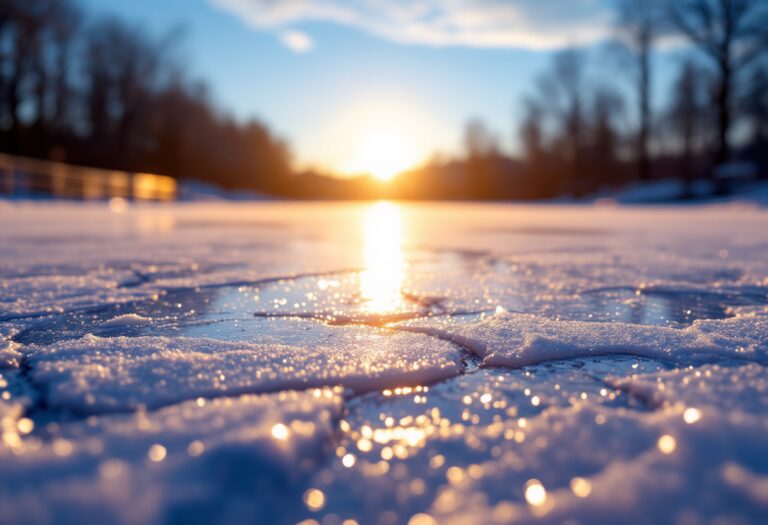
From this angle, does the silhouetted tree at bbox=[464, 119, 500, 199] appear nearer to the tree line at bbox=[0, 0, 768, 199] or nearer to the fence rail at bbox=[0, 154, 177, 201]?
the tree line at bbox=[0, 0, 768, 199]

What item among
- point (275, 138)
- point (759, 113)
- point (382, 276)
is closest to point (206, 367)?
point (382, 276)

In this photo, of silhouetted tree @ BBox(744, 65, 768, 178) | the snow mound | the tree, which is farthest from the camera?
the tree

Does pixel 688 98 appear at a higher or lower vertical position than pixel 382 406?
higher

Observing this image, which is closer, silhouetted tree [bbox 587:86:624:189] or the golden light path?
the golden light path

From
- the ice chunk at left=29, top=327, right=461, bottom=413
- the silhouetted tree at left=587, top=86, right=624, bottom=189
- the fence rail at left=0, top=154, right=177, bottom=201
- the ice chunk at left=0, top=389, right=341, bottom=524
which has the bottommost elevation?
the ice chunk at left=0, top=389, right=341, bottom=524

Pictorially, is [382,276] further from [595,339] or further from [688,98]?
[688,98]

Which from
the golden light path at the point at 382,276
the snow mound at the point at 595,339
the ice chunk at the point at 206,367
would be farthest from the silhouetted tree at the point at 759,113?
the ice chunk at the point at 206,367

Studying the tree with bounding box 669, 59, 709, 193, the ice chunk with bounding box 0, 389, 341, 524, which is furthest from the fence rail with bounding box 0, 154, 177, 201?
the tree with bounding box 669, 59, 709, 193

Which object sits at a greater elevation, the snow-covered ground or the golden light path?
the golden light path
